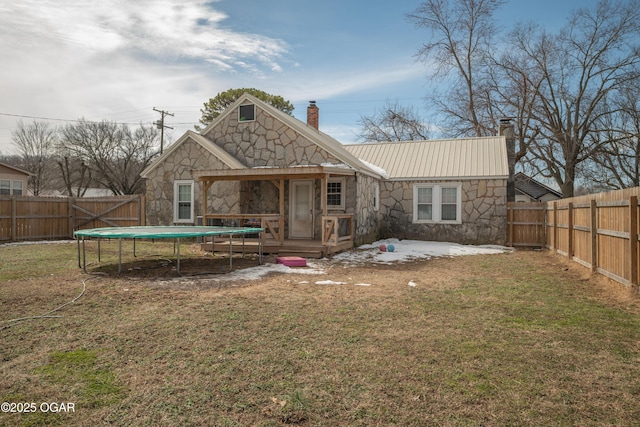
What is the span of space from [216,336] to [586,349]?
150 inches

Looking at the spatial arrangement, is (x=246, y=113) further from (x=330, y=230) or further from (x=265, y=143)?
(x=330, y=230)

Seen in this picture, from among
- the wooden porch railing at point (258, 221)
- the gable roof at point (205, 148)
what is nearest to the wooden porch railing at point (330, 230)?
the wooden porch railing at point (258, 221)

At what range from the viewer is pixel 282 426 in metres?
2.77

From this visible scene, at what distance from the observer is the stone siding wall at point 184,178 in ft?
45.8

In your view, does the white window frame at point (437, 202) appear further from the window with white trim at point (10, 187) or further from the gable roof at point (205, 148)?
the window with white trim at point (10, 187)

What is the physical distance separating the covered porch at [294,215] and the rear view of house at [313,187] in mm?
35

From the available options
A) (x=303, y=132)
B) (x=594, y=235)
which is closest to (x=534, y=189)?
(x=303, y=132)

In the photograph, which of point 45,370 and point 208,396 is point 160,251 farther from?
point 208,396

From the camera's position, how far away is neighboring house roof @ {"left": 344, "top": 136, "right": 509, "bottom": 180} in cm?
1559

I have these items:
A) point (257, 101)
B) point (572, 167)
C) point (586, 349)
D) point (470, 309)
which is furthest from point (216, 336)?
point (572, 167)

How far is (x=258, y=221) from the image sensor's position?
44.9ft

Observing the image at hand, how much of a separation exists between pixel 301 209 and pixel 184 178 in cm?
435

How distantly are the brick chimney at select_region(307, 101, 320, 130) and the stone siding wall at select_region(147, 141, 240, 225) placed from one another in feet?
17.0

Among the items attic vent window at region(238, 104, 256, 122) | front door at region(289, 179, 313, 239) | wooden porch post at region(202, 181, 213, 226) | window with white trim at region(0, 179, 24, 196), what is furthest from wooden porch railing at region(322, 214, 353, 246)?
window with white trim at region(0, 179, 24, 196)
